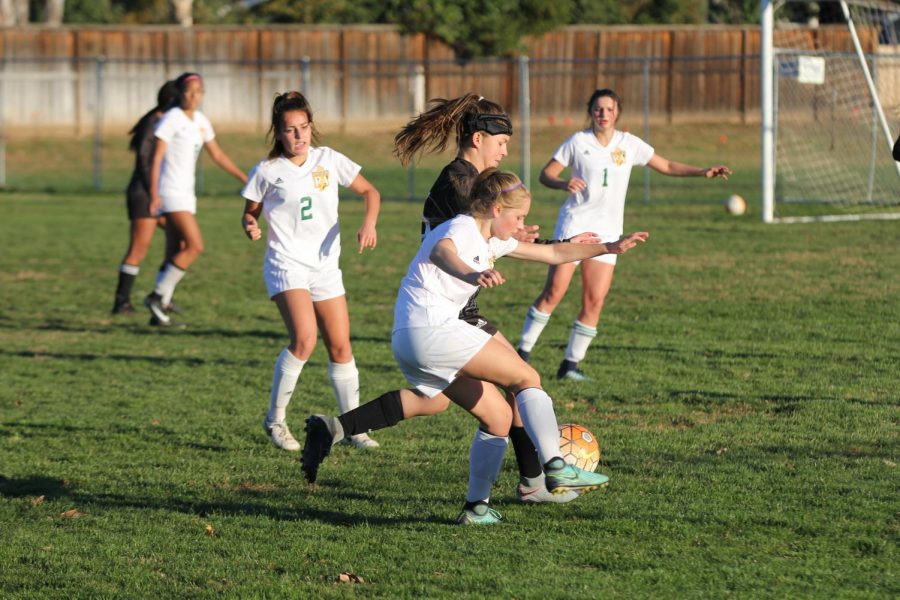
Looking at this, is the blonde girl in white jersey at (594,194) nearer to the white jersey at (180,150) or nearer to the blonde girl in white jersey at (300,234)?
the blonde girl in white jersey at (300,234)

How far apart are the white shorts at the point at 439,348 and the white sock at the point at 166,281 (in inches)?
277

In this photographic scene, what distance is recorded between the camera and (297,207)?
23.5 ft

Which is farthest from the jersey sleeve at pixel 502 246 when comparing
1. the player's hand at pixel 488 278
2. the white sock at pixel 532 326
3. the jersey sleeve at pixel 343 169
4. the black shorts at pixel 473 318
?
the white sock at pixel 532 326

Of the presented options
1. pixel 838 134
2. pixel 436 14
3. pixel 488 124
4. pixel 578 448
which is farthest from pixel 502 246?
pixel 436 14

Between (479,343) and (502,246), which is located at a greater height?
(502,246)

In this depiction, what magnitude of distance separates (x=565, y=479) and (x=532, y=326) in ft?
13.1

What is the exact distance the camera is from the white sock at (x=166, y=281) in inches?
476

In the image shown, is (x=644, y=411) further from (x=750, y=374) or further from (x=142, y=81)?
(x=142, y=81)

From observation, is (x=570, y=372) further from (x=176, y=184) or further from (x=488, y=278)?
(x=176, y=184)

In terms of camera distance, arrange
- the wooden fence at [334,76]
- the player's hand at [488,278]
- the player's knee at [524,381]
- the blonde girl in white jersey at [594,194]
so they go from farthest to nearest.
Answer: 1. the wooden fence at [334,76]
2. the blonde girl in white jersey at [594,194]
3. the player's knee at [524,381]
4. the player's hand at [488,278]

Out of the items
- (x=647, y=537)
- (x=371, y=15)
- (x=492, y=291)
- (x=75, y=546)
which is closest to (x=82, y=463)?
(x=75, y=546)

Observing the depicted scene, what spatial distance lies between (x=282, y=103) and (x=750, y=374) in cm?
387

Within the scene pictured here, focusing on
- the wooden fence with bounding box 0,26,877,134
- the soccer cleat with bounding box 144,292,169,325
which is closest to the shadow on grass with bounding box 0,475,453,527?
the soccer cleat with bounding box 144,292,169,325

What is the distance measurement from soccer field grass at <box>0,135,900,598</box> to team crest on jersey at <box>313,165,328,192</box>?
152 centimetres
